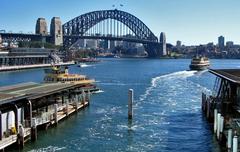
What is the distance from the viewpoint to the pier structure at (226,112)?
32641 mm

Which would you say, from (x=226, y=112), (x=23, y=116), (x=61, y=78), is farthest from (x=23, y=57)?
(x=226, y=112)

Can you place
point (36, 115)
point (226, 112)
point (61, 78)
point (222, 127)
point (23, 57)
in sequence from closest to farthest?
point (222, 127) → point (226, 112) → point (36, 115) → point (61, 78) → point (23, 57)

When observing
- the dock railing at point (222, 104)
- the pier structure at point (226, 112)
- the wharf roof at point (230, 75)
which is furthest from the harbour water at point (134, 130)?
the wharf roof at point (230, 75)

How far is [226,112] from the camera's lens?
4138cm

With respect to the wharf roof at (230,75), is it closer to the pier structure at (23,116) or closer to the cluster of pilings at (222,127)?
the cluster of pilings at (222,127)

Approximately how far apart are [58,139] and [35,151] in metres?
4.77

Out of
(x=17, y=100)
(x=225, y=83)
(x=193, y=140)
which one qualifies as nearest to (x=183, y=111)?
(x=225, y=83)

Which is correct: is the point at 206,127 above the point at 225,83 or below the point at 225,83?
below

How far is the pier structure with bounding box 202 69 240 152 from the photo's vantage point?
3264 cm

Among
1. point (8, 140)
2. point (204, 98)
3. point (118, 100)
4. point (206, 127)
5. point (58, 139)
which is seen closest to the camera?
point (8, 140)

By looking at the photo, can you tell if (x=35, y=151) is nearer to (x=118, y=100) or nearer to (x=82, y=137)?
(x=82, y=137)

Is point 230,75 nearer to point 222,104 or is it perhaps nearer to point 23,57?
point 222,104

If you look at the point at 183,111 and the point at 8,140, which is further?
the point at 183,111

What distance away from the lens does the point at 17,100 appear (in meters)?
36.5
